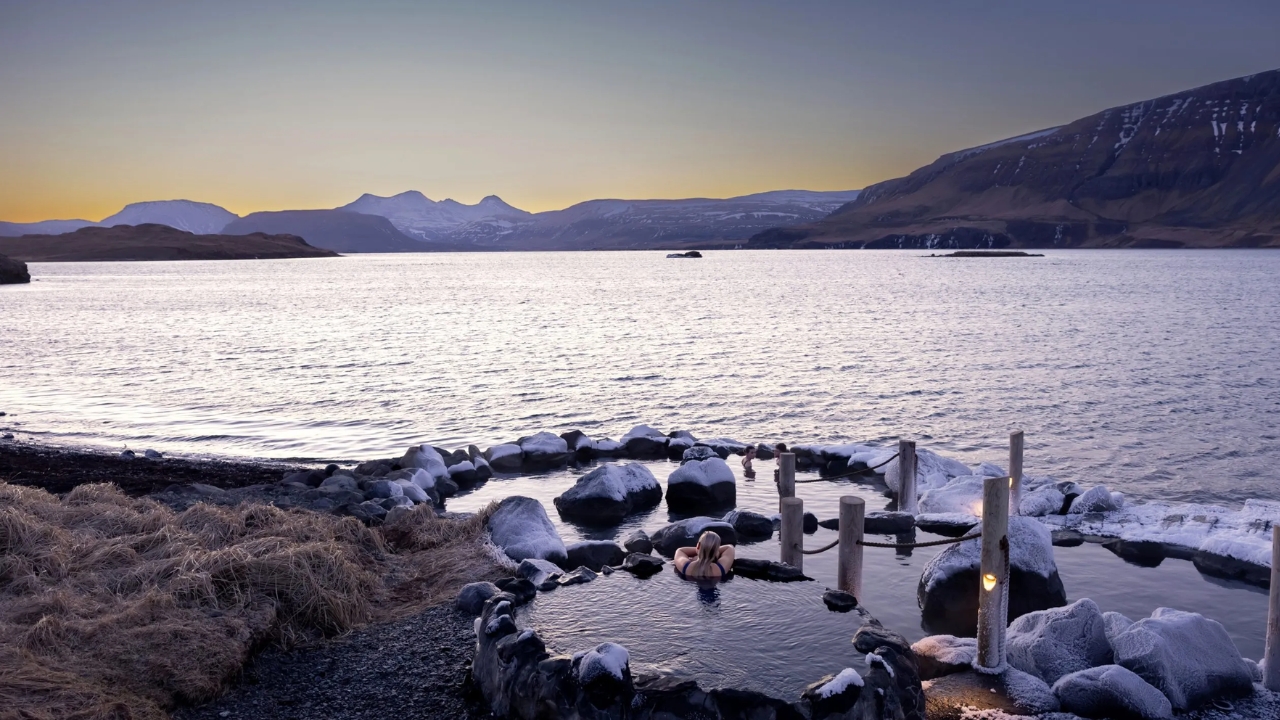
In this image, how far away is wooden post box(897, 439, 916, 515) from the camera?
16934 mm

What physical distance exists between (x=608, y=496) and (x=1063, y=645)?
30.8 ft

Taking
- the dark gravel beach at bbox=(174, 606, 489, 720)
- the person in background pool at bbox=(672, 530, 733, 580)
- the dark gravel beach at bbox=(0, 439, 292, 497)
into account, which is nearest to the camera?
the dark gravel beach at bbox=(174, 606, 489, 720)

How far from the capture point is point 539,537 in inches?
553

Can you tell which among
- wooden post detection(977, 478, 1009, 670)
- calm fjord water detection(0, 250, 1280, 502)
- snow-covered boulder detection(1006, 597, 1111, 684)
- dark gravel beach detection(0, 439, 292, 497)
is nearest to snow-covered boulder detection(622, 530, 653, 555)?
wooden post detection(977, 478, 1009, 670)

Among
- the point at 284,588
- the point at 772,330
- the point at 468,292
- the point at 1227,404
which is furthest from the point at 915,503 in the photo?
the point at 468,292

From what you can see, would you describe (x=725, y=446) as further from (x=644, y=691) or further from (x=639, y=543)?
(x=644, y=691)

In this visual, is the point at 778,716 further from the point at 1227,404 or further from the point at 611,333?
the point at 611,333

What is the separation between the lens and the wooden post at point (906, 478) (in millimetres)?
16934

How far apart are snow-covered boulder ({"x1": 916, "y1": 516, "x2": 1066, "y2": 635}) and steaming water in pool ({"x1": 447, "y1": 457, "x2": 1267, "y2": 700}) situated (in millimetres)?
376

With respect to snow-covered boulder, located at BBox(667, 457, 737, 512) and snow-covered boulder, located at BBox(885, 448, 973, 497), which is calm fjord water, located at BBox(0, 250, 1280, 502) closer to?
snow-covered boulder, located at BBox(885, 448, 973, 497)

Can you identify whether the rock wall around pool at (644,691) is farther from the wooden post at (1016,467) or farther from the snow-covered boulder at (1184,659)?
the wooden post at (1016,467)

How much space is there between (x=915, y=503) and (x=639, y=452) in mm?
8256

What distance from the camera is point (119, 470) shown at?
66.5 ft

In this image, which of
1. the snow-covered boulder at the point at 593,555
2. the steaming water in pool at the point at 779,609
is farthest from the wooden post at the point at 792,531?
the snow-covered boulder at the point at 593,555
